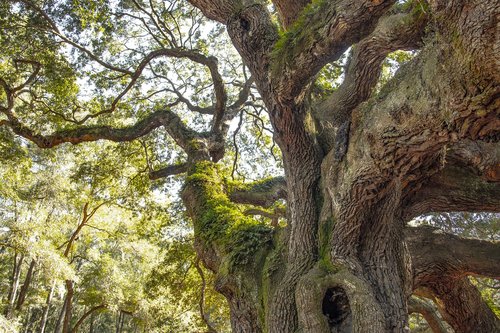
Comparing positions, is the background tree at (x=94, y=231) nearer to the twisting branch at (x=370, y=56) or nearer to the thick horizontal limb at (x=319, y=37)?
the twisting branch at (x=370, y=56)

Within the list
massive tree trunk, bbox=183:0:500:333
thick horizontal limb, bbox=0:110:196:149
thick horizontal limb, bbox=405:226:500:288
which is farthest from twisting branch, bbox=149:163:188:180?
thick horizontal limb, bbox=405:226:500:288

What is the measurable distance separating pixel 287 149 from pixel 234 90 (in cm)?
811

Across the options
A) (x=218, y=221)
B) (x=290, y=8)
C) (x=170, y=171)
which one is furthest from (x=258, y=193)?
(x=290, y=8)

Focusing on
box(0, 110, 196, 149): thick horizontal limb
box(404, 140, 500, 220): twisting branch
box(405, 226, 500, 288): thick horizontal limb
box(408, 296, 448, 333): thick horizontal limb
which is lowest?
box(408, 296, 448, 333): thick horizontal limb

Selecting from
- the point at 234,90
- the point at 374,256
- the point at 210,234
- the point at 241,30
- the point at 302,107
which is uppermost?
the point at 234,90

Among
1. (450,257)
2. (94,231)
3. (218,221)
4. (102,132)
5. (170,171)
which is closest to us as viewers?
(450,257)

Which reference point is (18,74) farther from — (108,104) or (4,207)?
(4,207)

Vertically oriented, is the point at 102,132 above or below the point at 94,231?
below

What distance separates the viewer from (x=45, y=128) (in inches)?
362

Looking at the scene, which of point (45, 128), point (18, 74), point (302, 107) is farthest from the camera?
point (45, 128)

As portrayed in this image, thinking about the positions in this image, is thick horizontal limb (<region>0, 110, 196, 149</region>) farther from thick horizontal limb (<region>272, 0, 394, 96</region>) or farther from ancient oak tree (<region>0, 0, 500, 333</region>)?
thick horizontal limb (<region>272, 0, 394, 96</region>)

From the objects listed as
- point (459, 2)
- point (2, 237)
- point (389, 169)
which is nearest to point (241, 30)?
point (389, 169)

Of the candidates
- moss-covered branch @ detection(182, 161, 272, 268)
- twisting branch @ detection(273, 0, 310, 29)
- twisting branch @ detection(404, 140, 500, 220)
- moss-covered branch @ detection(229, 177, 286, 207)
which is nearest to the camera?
twisting branch @ detection(404, 140, 500, 220)

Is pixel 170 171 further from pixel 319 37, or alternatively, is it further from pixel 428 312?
pixel 428 312
